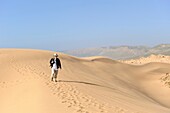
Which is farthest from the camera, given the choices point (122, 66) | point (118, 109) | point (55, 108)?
point (122, 66)

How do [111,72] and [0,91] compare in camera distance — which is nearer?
[0,91]

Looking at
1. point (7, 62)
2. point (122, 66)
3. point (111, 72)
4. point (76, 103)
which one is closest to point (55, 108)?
point (76, 103)

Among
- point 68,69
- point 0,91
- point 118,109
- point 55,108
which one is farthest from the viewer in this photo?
point 68,69

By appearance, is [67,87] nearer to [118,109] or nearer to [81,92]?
[81,92]

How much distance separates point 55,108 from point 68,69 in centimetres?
1288

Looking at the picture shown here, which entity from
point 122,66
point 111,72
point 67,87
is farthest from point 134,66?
point 67,87

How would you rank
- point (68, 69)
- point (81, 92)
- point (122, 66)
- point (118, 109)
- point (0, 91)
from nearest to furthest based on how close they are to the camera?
point (118, 109) → point (81, 92) → point (0, 91) → point (68, 69) → point (122, 66)

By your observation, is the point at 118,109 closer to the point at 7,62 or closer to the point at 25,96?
the point at 25,96

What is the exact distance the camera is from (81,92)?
572 inches

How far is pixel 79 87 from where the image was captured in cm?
1591

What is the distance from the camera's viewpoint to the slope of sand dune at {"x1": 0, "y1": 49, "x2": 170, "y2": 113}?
1197 centimetres

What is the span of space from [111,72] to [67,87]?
13.5 meters

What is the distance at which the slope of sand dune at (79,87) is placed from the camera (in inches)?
471

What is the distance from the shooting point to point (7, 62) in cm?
2442
